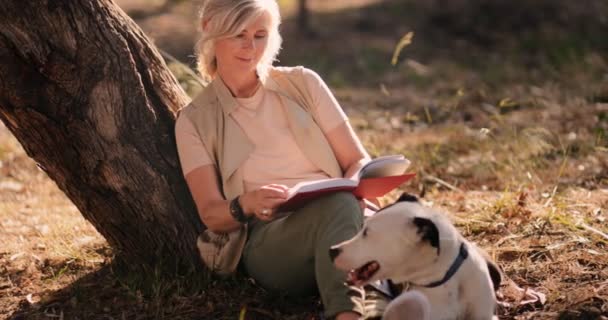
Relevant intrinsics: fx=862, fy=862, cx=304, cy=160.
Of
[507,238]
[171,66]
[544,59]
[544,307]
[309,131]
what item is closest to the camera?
[544,307]

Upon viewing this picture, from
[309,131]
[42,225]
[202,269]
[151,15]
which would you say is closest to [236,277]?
[202,269]

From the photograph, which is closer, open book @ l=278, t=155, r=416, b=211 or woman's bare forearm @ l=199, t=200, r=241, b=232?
open book @ l=278, t=155, r=416, b=211

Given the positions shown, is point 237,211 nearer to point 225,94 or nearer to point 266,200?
point 266,200

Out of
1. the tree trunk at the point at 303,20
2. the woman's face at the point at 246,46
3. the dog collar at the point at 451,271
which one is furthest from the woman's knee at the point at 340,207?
the tree trunk at the point at 303,20

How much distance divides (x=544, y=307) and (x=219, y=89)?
169 centimetres

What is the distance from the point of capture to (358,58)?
1115cm

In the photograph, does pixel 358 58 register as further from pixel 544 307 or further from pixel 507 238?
pixel 544 307

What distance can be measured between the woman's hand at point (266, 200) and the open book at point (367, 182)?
48mm

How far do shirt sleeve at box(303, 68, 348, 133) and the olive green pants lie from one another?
1.66ft

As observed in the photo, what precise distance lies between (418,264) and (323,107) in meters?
1.12

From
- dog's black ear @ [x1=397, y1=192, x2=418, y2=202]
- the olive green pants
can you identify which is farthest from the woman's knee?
dog's black ear @ [x1=397, y1=192, x2=418, y2=202]

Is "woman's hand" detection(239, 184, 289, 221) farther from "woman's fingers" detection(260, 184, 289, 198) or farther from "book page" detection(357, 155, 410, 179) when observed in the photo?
"book page" detection(357, 155, 410, 179)

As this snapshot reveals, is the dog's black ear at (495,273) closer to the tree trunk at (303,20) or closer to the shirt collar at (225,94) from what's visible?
the shirt collar at (225,94)

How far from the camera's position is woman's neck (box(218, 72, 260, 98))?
3869 mm
